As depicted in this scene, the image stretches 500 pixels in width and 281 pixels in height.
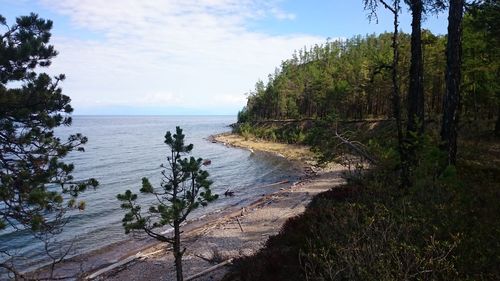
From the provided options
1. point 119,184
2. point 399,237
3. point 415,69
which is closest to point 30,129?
point 399,237

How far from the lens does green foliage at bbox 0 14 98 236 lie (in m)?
8.46

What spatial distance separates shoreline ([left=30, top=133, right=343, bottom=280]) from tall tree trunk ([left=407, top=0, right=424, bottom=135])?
260 inches

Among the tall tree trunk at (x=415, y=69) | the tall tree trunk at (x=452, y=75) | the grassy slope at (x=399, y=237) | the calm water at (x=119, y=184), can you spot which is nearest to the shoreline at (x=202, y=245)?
the calm water at (x=119, y=184)

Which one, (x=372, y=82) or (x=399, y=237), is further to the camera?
(x=372, y=82)

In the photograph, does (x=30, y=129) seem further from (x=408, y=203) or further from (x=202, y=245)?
(x=202, y=245)

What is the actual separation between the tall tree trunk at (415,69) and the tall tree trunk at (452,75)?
28.7 inches

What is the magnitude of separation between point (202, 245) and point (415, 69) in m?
12.0

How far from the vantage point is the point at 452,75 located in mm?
10422

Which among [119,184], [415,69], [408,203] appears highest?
[415,69]

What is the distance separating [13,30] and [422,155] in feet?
33.5

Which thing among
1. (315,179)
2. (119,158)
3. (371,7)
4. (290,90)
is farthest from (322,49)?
(371,7)

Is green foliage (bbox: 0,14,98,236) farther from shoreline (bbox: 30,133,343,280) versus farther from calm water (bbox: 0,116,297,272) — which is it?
calm water (bbox: 0,116,297,272)

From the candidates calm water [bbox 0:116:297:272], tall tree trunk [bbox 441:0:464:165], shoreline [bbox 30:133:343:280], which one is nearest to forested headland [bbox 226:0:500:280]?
tall tree trunk [bbox 441:0:464:165]

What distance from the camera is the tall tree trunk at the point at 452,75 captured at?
10.3 meters
